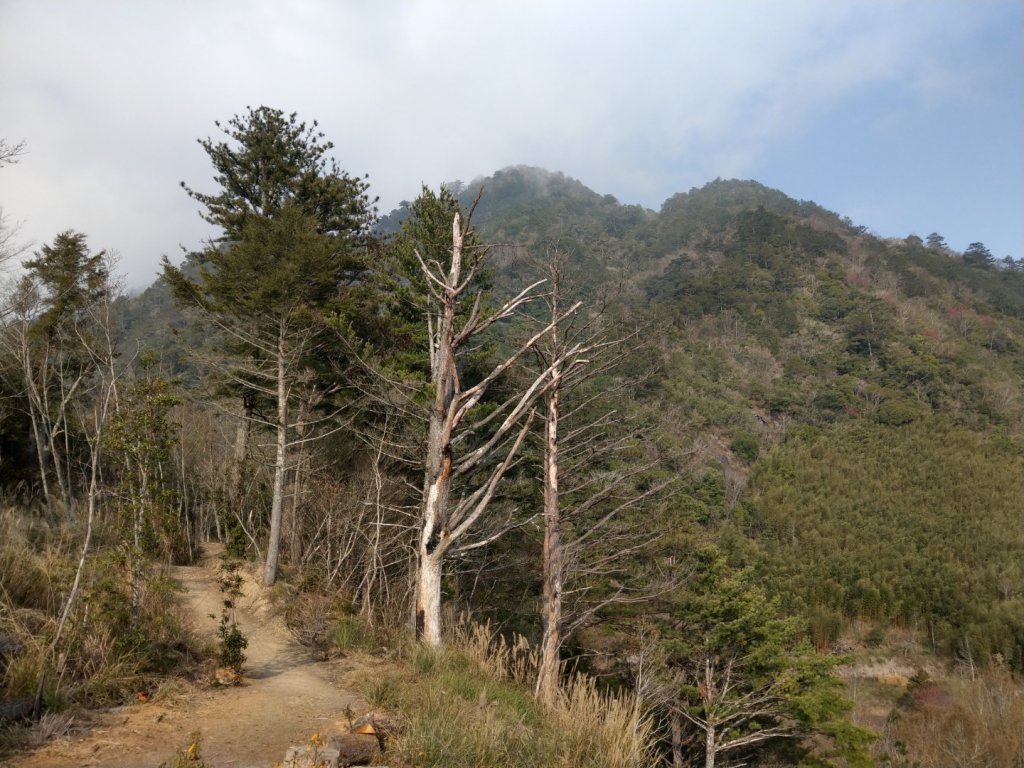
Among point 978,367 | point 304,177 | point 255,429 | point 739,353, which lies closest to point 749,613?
point 255,429

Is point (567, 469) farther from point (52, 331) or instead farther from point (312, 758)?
point (52, 331)

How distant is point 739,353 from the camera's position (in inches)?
2336

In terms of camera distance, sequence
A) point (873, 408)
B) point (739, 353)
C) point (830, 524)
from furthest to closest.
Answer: point (739, 353), point (873, 408), point (830, 524)

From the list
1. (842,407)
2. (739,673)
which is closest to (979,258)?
(842,407)

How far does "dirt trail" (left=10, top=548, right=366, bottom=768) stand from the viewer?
11.9 ft

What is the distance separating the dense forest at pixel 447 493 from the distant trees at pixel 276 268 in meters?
0.08

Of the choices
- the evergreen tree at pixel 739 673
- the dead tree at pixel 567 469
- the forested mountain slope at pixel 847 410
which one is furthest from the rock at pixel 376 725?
the evergreen tree at pixel 739 673

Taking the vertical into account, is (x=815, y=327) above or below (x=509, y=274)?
below

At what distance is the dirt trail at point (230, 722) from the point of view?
3.62 meters

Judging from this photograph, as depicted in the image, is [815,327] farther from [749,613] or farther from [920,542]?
[749,613]

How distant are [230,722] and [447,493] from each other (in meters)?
2.47

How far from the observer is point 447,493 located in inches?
219

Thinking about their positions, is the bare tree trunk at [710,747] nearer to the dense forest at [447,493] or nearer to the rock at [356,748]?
the dense forest at [447,493]

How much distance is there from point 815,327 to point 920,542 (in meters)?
32.9
